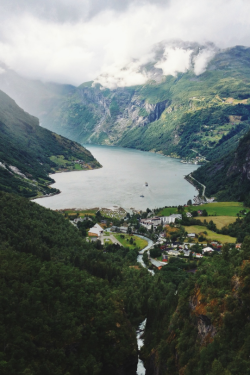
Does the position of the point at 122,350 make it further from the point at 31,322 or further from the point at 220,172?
the point at 220,172

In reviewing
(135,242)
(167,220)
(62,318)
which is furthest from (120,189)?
(62,318)

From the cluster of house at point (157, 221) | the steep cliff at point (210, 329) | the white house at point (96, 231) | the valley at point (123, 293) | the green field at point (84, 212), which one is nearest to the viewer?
the steep cliff at point (210, 329)

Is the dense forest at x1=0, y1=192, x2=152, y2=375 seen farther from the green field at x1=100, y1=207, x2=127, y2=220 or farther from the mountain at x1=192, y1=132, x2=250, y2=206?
the mountain at x1=192, y1=132, x2=250, y2=206

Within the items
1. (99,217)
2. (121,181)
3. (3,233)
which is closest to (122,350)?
(3,233)

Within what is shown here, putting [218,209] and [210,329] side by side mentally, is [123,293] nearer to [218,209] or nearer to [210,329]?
[210,329]

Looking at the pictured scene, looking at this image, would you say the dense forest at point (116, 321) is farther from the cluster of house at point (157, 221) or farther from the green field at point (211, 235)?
the cluster of house at point (157, 221)

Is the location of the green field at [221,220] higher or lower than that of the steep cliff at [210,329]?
higher

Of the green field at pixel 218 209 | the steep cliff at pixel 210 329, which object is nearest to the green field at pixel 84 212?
the green field at pixel 218 209

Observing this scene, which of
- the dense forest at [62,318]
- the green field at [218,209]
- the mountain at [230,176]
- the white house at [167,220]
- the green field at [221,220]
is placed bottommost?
the dense forest at [62,318]
